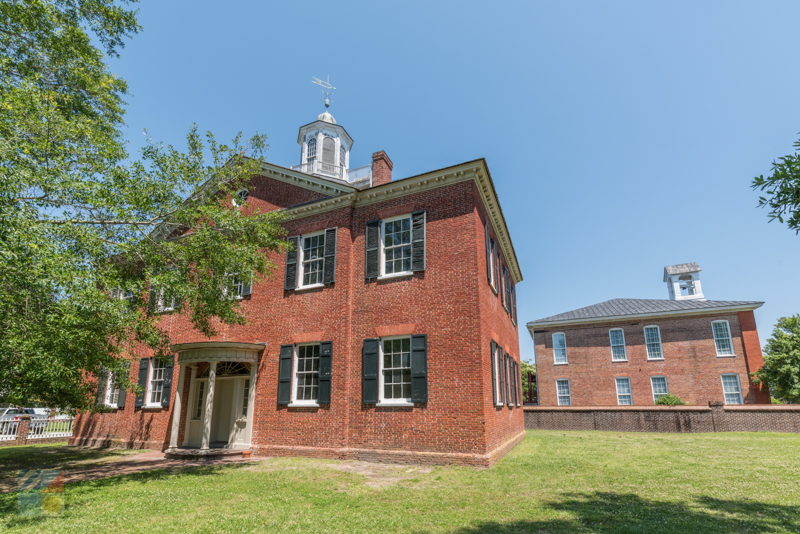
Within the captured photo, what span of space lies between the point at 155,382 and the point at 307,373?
22.7ft

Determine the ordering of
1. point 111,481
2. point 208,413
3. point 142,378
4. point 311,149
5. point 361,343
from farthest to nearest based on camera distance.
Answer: point 311,149 → point 142,378 → point 208,413 → point 361,343 → point 111,481

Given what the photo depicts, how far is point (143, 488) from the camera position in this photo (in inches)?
332

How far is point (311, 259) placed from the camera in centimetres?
1425

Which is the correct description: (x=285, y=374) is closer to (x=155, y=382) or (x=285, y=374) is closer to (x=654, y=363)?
(x=155, y=382)

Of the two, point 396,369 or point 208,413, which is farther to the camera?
point 208,413

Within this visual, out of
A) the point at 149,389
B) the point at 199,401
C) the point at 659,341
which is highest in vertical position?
the point at 659,341

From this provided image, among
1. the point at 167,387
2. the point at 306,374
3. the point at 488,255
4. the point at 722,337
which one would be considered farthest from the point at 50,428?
the point at 722,337

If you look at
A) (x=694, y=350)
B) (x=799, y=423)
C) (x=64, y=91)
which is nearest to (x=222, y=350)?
(x=64, y=91)

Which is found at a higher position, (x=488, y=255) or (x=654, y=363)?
(x=488, y=255)

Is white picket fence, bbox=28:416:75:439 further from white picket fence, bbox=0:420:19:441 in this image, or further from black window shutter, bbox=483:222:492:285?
black window shutter, bbox=483:222:492:285

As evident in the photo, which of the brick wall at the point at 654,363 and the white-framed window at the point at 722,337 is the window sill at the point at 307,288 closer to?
the brick wall at the point at 654,363

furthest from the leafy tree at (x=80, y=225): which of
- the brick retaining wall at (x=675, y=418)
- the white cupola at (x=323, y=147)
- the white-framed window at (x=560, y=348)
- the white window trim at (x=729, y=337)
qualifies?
the white window trim at (x=729, y=337)

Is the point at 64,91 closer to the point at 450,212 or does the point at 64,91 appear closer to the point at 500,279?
the point at 450,212

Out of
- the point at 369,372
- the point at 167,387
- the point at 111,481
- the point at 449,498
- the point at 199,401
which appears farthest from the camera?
the point at 167,387
